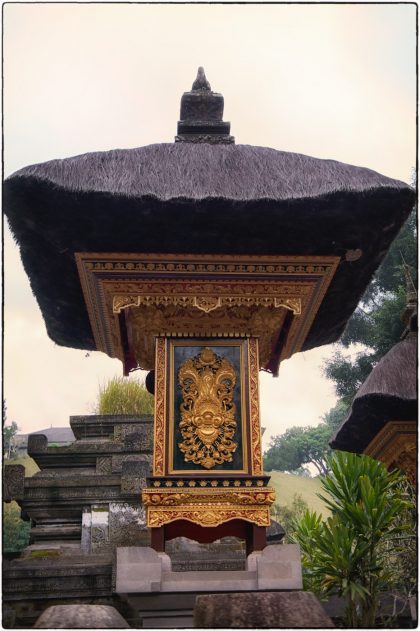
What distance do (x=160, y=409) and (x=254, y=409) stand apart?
1116 mm

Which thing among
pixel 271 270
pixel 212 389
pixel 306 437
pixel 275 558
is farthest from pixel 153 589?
pixel 306 437

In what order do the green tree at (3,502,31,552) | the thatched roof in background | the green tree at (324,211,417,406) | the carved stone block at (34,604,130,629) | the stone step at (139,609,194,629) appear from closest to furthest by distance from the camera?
1. the carved stone block at (34,604,130,629)
2. the stone step at (139,609,194,629)
3. the thatched roof in background
4. the green tree at (324,211,417,406)
5. the green tree at (3,502,31,552)

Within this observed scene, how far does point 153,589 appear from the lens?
6711mm

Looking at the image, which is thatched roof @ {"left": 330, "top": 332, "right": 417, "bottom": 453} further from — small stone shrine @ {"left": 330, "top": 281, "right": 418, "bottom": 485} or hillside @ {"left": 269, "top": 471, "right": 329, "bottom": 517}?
hillside @ {"left": 269, "top": 471, "right": 329, "bottom": 517}

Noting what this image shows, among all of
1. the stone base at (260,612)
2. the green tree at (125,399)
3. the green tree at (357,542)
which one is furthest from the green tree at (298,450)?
the stone base at (260,612)

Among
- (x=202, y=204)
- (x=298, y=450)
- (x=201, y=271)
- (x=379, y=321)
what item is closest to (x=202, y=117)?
(x=201, y=271)

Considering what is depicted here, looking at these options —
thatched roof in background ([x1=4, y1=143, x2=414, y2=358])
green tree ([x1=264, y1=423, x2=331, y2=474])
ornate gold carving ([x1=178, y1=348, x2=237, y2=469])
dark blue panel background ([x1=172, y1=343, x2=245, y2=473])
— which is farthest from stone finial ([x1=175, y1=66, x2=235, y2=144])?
green tree ([x1=264, y1=423, x2=331, y2=474])

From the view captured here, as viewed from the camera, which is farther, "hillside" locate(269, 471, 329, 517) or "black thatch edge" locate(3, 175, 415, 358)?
"hillside" locate(269, 471, 329, 517)

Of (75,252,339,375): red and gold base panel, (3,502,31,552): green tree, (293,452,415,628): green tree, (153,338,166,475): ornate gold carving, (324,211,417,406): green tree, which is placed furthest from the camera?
(3,502,31,552): green tree

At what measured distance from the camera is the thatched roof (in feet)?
35.6

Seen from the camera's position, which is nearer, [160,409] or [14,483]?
[160,409]

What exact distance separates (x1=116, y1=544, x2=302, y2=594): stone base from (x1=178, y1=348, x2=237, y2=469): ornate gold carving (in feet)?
3.77

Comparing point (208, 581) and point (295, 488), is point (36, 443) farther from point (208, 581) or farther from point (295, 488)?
point (295, 488)

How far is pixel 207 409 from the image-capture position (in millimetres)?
7754
